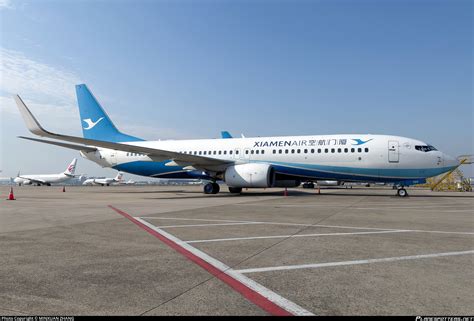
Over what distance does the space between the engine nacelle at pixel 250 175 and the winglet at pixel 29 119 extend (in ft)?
36.6

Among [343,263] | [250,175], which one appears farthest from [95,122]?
[343,263]

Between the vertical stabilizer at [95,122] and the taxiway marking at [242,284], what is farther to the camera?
the vertical stabilizer at [95,122]

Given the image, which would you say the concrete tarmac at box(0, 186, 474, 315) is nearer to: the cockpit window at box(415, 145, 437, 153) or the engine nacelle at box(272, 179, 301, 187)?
the cockpit window at box(415, 145, 437, 153)

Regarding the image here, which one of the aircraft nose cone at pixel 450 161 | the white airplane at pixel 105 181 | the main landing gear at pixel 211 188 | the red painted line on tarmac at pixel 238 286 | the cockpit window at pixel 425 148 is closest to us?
the red painted line on tarmac at pixel 238 286

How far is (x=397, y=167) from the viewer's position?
18.9 meters

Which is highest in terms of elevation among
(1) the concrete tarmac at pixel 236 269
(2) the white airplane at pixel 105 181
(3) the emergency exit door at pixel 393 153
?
(3) the emergency exit door at pixel 393 153

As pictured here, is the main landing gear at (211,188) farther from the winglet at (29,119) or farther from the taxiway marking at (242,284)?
the taxiway marking at (242,284)

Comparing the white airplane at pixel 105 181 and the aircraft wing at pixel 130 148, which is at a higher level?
the aircraft wing at pixel 130 148

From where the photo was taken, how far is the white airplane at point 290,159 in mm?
18688

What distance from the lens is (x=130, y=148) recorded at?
19297mm

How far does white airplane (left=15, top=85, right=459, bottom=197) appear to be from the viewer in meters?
18.7

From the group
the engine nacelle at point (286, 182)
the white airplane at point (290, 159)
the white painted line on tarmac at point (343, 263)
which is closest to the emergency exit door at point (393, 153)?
the white airplane at point (290, 159)

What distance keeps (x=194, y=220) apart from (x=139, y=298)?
233 inches

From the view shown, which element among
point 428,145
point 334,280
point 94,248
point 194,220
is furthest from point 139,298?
point 428,145
